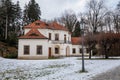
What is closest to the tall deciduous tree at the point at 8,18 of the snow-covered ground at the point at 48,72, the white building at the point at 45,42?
the white building at the point at 45,42

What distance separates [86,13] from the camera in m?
62.6

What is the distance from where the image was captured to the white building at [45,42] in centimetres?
4322

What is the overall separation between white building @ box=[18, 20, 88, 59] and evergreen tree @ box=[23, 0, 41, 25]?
18.3 m

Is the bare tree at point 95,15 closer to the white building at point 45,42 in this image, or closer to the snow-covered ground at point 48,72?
the white building at point 45,42

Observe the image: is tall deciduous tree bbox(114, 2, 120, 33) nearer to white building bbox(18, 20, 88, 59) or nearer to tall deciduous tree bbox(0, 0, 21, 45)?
white building bbox(18, 20, 88, 59)

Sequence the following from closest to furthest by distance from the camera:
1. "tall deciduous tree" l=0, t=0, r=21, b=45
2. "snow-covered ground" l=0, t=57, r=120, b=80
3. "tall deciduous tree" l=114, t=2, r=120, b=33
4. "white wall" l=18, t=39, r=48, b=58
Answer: "snow-covered ground" l=0, t=57, r=120, b=80, "white wall" l=18, t=39, r=48, b=58, "tall deciduous tree" l=114, t=2, r=120, b=33, "tall deciduous tree" l=0, t=0, r=21, b=45

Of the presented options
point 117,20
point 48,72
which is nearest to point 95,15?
point 117,20

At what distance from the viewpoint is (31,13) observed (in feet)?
248

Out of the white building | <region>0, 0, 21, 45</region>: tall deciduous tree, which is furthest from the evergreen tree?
the white building

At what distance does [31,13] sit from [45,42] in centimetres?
3361

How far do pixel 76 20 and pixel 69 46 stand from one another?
63.9 feet

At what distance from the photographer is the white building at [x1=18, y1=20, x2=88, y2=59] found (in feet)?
142

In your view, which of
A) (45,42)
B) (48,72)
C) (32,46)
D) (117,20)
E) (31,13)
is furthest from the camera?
(31,13)

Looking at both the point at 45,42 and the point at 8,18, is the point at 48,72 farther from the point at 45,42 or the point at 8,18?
the point at 8,18
